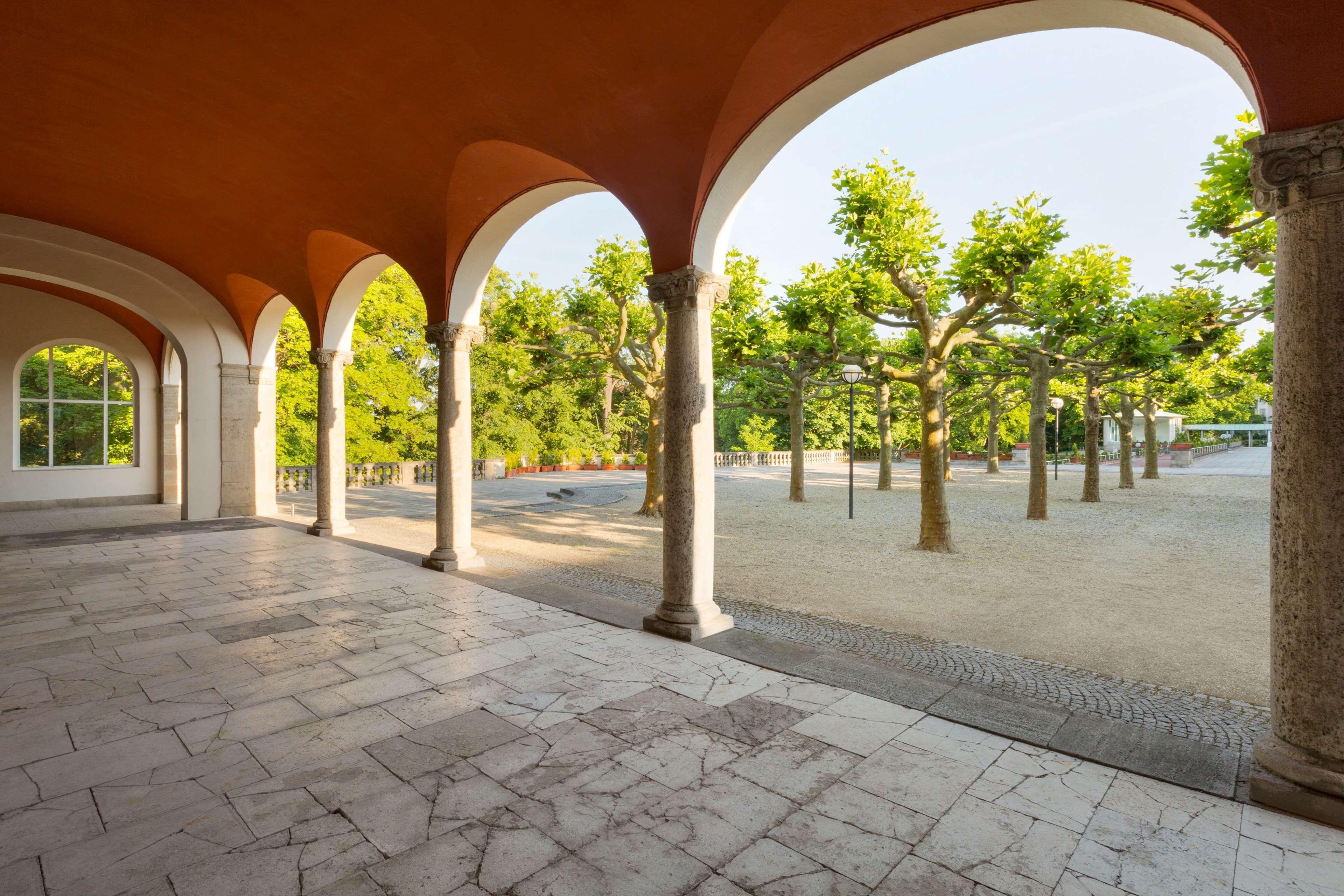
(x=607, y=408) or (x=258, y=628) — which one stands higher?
(x=607, y=408)

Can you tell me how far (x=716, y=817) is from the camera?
307 centimetres

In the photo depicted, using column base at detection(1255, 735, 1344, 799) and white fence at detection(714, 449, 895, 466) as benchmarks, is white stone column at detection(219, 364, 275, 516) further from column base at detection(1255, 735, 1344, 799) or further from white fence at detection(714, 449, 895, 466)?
white fence at detection(714, 449, 895, 466)

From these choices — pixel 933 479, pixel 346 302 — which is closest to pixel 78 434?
pixel 346 302

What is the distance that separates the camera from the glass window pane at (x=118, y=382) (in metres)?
17.9

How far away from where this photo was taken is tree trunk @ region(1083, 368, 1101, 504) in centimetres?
1711

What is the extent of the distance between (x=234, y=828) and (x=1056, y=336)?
529 inches

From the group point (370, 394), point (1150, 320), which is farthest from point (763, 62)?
point (370, 394)

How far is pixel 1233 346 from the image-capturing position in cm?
1518

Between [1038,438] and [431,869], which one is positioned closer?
[431,869]

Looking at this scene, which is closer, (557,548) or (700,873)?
(700,873)

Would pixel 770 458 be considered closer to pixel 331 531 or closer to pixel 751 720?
pixel 331 531

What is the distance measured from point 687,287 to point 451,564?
16.9ft

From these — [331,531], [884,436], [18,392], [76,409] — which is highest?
[18,392]

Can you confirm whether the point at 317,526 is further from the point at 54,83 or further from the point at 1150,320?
the point at 1150,320
